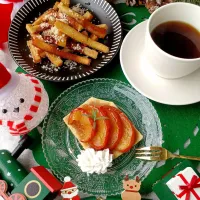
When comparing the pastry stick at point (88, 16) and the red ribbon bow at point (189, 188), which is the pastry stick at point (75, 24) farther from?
the red ribbon bow at point (189, 188)

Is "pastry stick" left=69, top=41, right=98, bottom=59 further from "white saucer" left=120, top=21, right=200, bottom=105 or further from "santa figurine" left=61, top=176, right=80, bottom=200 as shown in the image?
"santa figurine" left=61, top=176, right=80, bottom=200

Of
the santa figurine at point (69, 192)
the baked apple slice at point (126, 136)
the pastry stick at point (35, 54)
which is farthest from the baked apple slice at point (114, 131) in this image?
the pastry stick at point (35, 54)

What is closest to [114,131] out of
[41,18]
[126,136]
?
[126,136]

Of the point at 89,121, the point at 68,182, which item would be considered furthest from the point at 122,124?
the point at 68,182

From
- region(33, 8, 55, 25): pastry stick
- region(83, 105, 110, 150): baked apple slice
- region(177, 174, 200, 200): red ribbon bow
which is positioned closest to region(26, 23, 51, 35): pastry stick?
region(33, 8, 55, 25): pastry stick

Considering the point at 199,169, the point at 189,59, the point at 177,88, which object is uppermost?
the point at 189,59

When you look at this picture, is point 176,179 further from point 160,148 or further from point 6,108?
point 6,108
